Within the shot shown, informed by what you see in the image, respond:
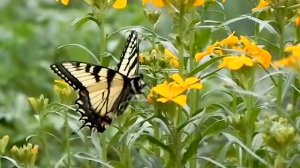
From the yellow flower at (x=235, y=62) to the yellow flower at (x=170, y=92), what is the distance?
0.10 meters

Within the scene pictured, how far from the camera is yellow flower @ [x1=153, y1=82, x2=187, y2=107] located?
147 centimetres

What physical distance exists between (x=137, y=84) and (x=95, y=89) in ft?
0.59

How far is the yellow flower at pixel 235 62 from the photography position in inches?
58.2

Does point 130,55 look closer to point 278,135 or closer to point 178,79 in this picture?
point 178,79

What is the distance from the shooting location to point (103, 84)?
6.02ft

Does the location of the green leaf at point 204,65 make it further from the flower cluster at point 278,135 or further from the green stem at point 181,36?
the flower cluster at point 278,135

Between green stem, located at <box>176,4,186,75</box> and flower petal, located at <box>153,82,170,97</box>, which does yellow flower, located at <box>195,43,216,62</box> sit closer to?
green stem, located at <box>176,4,186,75</box>

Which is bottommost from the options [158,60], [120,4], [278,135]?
[278,135]

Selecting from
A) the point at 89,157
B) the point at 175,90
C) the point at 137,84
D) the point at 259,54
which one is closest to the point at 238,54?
the point at 259,54

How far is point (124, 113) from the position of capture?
1.80m

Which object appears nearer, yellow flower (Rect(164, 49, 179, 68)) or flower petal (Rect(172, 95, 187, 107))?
flower petal (Rect(172, 95, 187, 107))

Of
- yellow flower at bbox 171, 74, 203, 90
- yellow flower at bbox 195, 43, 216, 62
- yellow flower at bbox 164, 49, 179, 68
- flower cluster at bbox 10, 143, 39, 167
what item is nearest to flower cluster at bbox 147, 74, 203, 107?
yellow flower at bbox 171, 74, 203, 90

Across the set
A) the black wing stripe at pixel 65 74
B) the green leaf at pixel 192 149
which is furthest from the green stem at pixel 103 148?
the green leaf at pixel 192 149

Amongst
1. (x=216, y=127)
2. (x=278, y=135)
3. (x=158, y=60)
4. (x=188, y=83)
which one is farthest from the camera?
(x=158, y=60)
